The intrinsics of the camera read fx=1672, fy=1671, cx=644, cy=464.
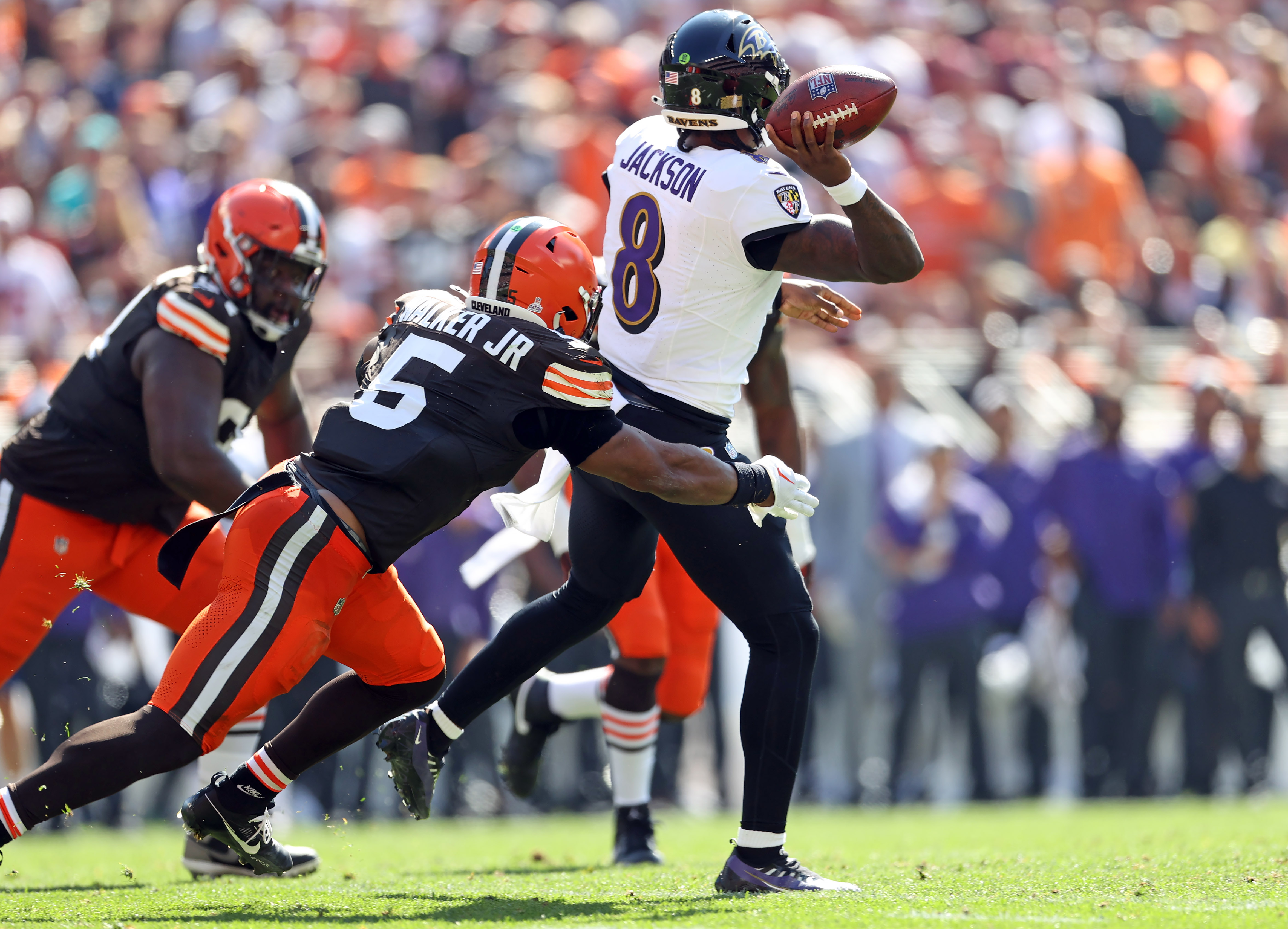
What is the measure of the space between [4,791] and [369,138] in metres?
8.94

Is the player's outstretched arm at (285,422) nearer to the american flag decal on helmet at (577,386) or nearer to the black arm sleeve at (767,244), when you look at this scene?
the american flag decal on helmet at (577,386)

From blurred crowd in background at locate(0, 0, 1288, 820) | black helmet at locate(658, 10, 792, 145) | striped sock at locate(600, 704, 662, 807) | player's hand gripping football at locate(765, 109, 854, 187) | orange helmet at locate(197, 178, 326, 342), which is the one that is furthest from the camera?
blurred crowd in background at locate(0, 0, 1288, 820)

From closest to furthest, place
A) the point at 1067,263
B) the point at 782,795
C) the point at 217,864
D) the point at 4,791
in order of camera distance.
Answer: the point at 4,791 < the point at 782,795 < the point at 217,864 < the point at 1067,263

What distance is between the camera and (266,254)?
5.36 m

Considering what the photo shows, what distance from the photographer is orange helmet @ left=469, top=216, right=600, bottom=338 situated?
4539 millimetres

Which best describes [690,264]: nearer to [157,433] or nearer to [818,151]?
[818,151]

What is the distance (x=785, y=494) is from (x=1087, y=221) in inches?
324

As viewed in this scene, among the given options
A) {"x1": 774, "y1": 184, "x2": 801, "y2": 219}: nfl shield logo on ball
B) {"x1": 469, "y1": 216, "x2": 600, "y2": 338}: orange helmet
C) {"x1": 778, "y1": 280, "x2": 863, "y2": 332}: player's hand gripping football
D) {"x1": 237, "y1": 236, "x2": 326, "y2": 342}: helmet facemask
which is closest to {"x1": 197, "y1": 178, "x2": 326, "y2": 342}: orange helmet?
{"x1": 237, "y1": 236, "x2": 326, "y2": 342}: helmet facemask

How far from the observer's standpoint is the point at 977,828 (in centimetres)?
763

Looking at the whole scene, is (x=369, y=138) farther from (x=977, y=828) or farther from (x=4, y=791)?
(x=4, y=791)

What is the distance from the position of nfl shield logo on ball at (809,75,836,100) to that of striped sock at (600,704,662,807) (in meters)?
2.44

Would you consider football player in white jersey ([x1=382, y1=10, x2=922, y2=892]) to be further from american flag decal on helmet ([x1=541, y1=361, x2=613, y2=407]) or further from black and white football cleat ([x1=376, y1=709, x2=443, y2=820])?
american flag decal on helmet ([x1=541, y1=361, x2=613, y2=407])

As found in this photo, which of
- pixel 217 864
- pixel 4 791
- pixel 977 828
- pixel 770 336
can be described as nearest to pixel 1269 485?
pixel 977 828

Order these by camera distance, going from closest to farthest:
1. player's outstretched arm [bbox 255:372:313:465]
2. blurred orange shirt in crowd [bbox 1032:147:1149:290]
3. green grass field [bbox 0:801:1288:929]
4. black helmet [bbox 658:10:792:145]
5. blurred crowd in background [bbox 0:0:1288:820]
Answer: green grass field [bbox 0:801:1288:929]
black helmet [bbox 658:10:792:145]
player's outstretched arm [bbox 255:372:313:465]
blurred crowd in background [bbox 0:0:1288:820]
blurred orange shirt in crowd [bbox 1032:147:1149:290]
